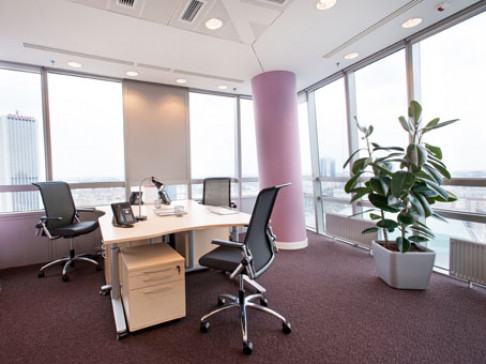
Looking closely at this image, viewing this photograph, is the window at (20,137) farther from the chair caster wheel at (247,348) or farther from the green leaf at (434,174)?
the green leaf at (434,174)

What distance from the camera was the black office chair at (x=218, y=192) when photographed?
3.71 m

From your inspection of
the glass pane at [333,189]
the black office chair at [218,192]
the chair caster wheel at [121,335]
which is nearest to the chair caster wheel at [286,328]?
the chair caster wheel at [121,335]

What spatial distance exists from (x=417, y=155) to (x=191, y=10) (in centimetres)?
270

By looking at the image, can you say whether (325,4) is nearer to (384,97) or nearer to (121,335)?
(384,97)

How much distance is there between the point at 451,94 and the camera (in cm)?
294

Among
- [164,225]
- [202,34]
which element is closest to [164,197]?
[164,225]

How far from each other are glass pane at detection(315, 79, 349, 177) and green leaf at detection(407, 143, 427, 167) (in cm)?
185

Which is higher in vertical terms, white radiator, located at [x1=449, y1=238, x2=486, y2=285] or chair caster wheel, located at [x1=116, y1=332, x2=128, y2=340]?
white radiator, located at [x1=449, y1=238, x2=486, y2=285]

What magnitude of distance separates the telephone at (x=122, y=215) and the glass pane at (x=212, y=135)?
2649 mm

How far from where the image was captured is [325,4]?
8.18 ft

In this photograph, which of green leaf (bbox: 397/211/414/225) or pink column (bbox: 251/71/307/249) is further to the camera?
pink column (bbox: 251/71/307/249)

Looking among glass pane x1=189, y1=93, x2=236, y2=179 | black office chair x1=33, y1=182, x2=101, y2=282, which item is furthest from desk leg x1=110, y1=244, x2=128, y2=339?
glass pane x1=189, y1=93, x2=236, y2=179

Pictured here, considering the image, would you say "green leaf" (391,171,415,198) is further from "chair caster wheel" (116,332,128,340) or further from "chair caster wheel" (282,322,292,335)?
"chair caster wheel" (116,332,128,340)

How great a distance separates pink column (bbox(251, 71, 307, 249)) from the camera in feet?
13.5
